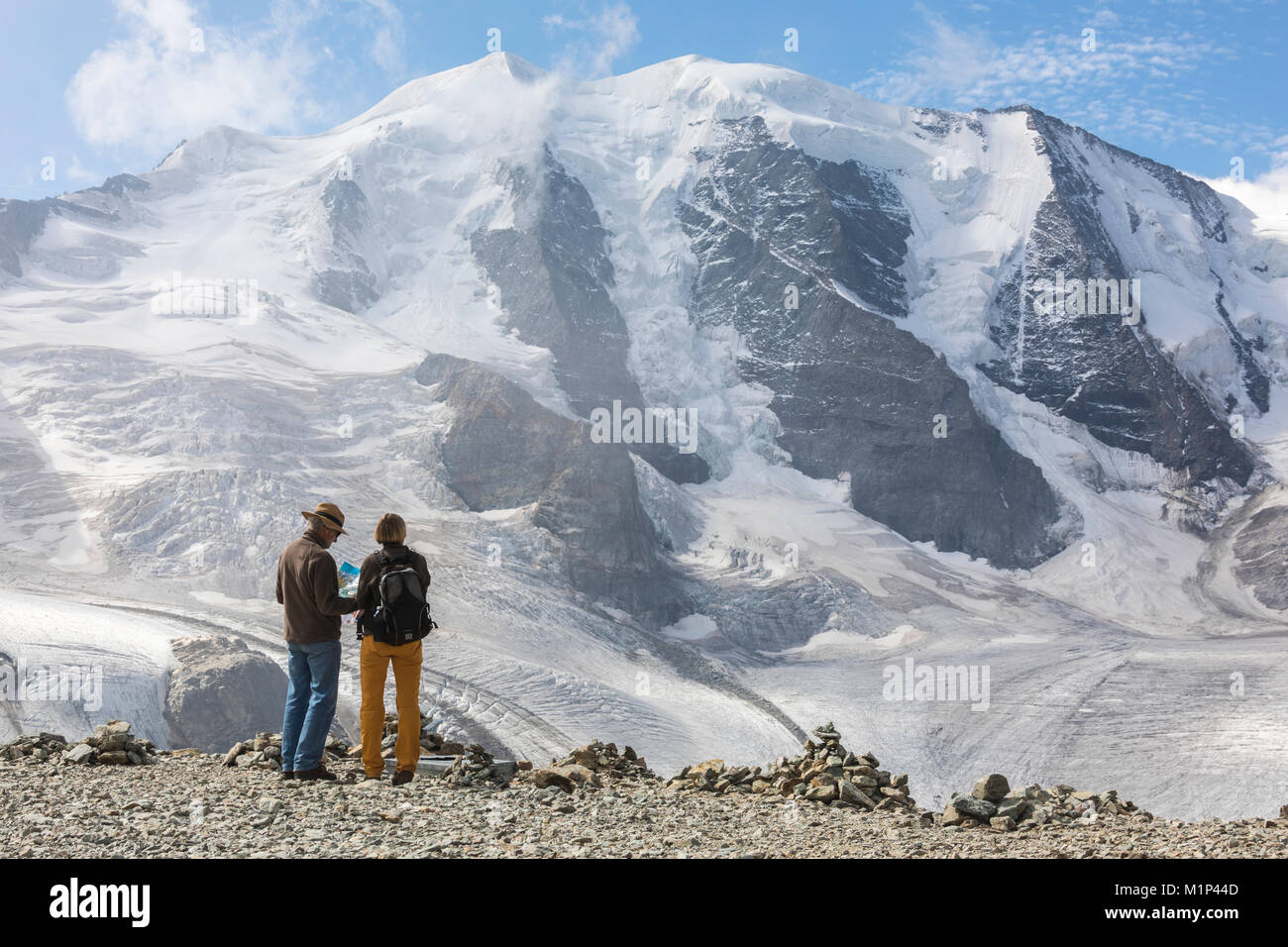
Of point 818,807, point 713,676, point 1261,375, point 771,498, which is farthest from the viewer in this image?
point 1261,375

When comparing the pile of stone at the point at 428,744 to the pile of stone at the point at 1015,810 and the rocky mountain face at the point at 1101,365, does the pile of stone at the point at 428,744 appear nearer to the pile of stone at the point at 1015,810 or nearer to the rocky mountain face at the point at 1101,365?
the pile of stone at the point at 1015,810

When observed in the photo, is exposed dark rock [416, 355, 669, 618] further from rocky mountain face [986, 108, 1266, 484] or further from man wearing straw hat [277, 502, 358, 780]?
man wearing straw hat [277, 502, 358, 780]

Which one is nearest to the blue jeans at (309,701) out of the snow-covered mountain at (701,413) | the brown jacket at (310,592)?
the brown jacket at (310,592)

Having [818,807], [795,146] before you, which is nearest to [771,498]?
[795,146]

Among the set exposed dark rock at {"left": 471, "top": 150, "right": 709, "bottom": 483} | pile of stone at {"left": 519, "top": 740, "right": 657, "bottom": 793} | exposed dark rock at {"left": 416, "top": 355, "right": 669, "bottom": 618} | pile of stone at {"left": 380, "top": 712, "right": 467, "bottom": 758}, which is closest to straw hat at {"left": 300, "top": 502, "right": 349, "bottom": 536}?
pile of stone at {"left": 519, "top": 740, "right": 657, "bottom": 793}

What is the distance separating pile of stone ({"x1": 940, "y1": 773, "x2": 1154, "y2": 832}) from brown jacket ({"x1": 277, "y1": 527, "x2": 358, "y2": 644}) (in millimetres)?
5794

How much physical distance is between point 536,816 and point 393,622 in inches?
81.4

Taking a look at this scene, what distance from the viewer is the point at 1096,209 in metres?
166

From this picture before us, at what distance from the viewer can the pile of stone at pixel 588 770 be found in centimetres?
1003

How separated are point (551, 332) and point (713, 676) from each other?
2713 inches

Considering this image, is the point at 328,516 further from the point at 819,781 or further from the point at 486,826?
the point at 819,781

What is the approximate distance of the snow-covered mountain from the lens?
7069 cm

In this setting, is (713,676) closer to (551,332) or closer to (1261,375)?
(551,332)

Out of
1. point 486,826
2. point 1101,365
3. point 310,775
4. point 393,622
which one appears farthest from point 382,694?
point 1101,365
